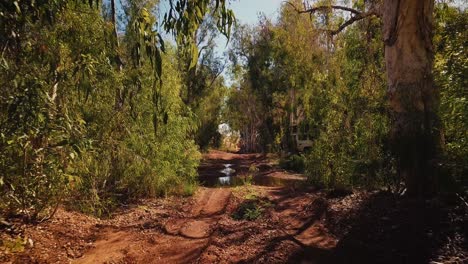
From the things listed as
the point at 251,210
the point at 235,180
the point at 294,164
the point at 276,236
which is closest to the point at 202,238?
the point at 276,236

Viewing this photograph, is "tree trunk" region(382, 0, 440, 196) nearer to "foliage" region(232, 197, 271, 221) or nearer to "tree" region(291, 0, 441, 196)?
"tree" region(291, 0, 441, 196)

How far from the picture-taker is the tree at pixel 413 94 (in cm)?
584

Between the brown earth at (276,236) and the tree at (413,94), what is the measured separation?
22.8 inches

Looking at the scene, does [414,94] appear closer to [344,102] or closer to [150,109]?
[344,102]

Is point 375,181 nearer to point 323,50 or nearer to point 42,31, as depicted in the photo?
point 42,31

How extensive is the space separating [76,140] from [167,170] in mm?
7662

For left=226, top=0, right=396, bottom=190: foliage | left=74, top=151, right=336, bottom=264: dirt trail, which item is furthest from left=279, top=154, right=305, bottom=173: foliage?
left=74, top=151, right=336, bottom=264: dirt trail

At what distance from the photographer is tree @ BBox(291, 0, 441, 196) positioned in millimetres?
5844

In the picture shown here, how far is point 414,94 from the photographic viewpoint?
20.0 feet

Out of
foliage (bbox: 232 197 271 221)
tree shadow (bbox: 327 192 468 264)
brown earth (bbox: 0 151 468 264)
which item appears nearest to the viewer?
tree shadow (bbox: 327 192 468 264)

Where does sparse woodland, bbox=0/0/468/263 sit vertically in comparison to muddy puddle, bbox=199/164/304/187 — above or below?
above

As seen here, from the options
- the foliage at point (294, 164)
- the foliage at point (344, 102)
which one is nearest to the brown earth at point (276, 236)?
the foliage at point (344, 102)

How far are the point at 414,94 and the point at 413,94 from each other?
0.6 inches

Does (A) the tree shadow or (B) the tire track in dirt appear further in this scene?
(B) the tire track in dirt
